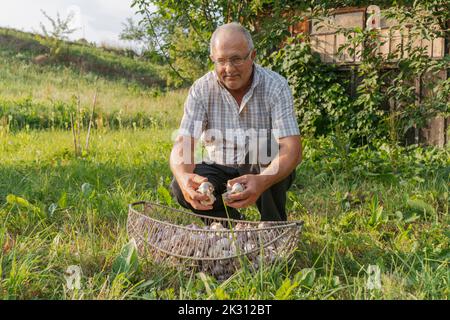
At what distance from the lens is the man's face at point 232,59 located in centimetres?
249

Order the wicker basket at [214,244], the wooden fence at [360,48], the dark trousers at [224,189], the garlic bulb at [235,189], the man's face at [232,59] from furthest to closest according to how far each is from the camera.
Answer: the wooden fence at [360,48]
the dark trousers at [224,189]
the man's face at [232,59]
the garlic bulb at [235,189]
the wicker basket at [214,244]

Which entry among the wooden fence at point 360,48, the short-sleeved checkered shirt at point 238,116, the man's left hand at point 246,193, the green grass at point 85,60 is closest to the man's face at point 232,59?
the short-sleeved checkered shirt at point 238,116

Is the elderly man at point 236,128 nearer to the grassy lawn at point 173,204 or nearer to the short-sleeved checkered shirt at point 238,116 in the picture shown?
the short-sleeved checkered shirt at point 238,116

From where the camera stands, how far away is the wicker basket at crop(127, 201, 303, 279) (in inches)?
82.5

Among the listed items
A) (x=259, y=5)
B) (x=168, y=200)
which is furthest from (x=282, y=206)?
(x=259, y=5)

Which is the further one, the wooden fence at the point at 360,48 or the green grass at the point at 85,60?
the green grass at the point at 85,60

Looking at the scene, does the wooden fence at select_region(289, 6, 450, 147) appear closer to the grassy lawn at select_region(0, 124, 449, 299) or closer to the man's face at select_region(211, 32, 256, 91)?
the grassy lawn at select_region(0, 124, 449, 299)

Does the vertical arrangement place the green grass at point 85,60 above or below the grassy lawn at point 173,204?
above

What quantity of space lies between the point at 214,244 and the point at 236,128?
0.87 meters

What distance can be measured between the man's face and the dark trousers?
49 centimetres

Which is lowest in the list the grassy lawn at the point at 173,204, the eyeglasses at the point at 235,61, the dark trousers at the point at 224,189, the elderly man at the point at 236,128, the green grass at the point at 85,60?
the grassy lawn at the point at 173,204

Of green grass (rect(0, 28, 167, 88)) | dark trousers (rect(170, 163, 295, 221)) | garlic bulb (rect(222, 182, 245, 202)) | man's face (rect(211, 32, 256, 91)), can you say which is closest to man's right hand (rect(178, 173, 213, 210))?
garlic bulb (rect(222, 182, 245, 202))
